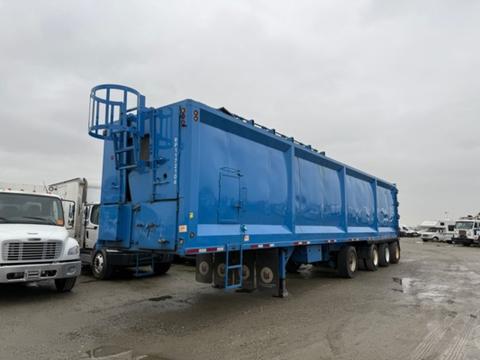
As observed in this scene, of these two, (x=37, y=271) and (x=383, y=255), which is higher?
(x=37, y=271)

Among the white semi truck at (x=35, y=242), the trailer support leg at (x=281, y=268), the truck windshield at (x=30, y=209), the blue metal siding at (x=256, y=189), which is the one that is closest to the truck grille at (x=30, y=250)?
the white semi truck at (x=35, y=242)

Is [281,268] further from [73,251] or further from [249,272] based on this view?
[73,251]

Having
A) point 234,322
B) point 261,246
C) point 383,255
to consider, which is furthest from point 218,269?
point 383,255

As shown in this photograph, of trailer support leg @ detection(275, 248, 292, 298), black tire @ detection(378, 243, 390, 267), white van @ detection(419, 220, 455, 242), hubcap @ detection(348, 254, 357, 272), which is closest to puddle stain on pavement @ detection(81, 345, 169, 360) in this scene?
trailer support leg @ detection(275, 248, 292, 298)

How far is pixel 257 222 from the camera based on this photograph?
7.55 meters

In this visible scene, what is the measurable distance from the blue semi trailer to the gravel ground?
829 mm

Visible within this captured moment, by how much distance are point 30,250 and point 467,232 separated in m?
40.5

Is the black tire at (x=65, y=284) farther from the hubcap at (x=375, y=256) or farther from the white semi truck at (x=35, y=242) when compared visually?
the hubcap at (x=375, y=256)

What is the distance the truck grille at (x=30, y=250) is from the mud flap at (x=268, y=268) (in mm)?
4321

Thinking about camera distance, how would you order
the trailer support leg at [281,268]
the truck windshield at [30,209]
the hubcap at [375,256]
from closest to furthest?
the trailer support leg at [281,268] < the truck windshield at [30,209] < the hubcap at [375,256]

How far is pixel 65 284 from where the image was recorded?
8.81 meters

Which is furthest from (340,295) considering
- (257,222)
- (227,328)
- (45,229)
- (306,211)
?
(45,229)

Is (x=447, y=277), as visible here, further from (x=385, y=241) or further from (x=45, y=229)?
(x=45, y=229)

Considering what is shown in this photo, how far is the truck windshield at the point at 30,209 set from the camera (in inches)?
337
